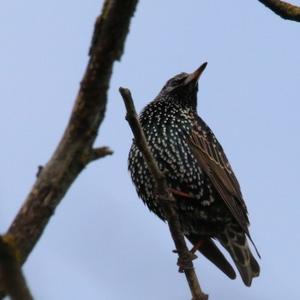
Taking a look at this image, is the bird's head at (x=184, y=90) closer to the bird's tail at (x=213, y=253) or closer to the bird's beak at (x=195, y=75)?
the bird's beak at (x=195, y=75)

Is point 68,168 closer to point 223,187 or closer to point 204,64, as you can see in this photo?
point 223,187

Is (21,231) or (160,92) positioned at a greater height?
(160,92)

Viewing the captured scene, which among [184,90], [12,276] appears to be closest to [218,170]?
[184,90]

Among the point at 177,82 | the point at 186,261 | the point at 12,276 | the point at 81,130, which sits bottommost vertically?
the point at 12,276

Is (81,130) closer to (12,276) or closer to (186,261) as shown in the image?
(12,276)

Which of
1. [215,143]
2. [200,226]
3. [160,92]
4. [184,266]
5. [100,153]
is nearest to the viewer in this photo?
[100,153]

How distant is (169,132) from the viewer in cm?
708

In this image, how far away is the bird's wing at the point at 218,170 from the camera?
6.97 meters

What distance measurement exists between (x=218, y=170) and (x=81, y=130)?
463 cm

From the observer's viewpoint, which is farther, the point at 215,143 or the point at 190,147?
the point at 215,143

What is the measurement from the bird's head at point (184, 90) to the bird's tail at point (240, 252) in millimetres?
1726

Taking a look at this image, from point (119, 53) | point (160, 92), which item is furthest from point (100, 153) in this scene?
point (160, 92)

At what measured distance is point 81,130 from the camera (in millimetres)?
2680

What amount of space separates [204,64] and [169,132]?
1082 mm
